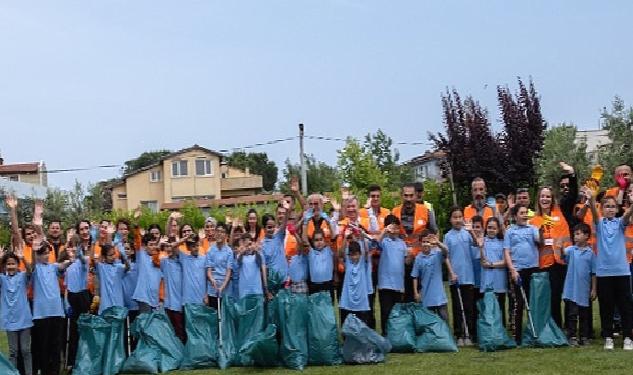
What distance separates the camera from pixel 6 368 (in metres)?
9.23

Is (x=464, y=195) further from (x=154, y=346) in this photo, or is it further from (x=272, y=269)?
(x=154, y=346)

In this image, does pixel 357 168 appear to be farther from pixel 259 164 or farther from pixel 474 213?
pixel 259 164

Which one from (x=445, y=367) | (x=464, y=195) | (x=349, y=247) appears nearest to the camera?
(x=445, y=367)

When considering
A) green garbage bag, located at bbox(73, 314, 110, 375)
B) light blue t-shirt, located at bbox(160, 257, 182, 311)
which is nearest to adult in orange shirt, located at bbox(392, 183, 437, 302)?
→ light blue t-shirt, located at bbox(160, 257, 182, 311)

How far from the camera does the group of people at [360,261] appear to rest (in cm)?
1043

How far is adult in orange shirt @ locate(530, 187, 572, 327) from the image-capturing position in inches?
421

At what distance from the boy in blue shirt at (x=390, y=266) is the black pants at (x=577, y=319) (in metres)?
2.00

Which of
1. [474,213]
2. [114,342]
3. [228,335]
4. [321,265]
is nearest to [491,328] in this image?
[474,213]

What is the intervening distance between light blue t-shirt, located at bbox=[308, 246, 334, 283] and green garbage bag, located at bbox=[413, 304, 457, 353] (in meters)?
1.14

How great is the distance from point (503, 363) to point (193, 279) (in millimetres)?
3891

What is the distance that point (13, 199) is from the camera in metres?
10.1

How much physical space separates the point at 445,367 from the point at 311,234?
8.26ft

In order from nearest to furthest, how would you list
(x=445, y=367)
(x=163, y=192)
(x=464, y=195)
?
(x=445, y=367), (x=464, y=195), (x=163, y=192)

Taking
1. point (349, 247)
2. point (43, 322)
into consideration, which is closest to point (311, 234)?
point (349, 247)
